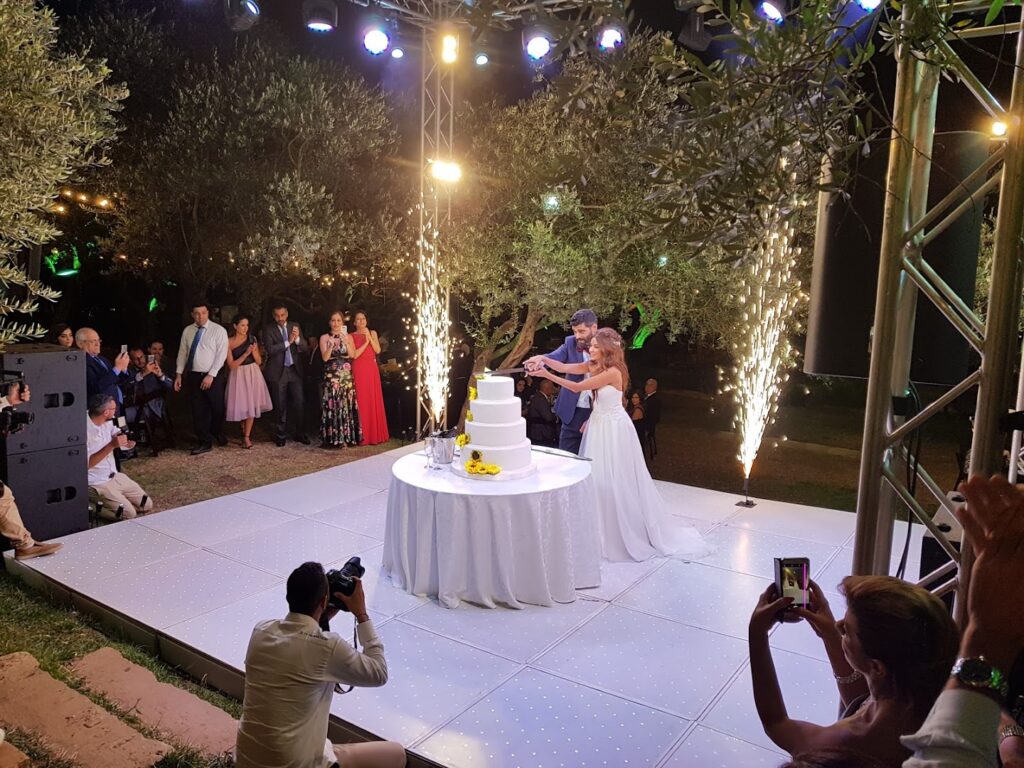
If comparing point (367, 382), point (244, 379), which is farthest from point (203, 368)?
point (367, 382)

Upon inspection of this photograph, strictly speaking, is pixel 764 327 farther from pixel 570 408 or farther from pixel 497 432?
pixel 497 432

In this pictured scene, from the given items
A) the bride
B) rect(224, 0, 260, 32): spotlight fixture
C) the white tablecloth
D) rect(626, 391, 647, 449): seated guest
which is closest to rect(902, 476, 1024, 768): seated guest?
the white tablecloth

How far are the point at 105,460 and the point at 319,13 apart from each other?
466 cm

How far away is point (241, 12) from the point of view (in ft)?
24.0

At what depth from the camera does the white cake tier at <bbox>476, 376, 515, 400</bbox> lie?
17.7 ft

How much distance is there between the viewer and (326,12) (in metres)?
7.44

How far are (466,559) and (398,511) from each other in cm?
61

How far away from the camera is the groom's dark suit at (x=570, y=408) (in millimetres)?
6879

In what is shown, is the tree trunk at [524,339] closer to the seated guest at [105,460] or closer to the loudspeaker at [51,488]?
the seated guest at [105,460]

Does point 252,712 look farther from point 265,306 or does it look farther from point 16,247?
point 265,306

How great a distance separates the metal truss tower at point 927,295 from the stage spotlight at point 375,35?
6.77 meters

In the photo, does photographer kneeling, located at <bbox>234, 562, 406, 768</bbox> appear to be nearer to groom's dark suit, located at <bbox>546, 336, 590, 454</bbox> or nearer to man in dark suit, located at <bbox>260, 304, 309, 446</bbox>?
groom's dark suit, located at <bbox>546, 336, 590, 454</bbox>

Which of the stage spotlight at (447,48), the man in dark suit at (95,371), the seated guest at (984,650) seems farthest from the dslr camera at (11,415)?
the stage spotlight at (447,48)

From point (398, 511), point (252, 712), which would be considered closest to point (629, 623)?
point (398, 511)
